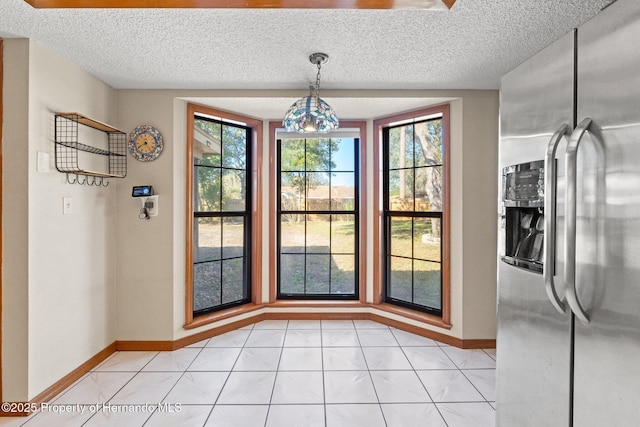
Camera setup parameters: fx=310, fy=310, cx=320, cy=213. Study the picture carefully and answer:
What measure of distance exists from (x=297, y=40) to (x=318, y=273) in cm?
236

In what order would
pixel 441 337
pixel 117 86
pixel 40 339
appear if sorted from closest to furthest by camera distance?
pixel 40 339
pixel 117 86
pixel 441 337

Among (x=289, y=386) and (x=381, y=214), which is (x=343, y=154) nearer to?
(x=381, y=214)

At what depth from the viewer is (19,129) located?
193cm

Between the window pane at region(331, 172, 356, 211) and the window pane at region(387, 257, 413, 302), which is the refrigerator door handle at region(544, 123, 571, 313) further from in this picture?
the window pane at region(331, 172, 356, 211)

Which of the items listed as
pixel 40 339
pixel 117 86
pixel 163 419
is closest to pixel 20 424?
pixel 40 339

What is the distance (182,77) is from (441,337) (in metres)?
3.20

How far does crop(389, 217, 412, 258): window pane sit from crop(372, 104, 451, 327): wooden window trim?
0.45 feet

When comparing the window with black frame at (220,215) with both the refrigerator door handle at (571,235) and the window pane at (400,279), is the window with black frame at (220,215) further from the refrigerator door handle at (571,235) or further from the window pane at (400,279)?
the refrigerator door handle at (571,235)

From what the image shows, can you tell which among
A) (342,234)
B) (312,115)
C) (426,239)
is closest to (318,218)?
(342,234)

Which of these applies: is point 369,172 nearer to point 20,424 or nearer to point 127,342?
point 127,342

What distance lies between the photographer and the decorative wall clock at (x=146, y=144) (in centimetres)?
270

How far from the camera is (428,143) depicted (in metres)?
3.11

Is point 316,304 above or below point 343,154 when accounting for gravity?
below

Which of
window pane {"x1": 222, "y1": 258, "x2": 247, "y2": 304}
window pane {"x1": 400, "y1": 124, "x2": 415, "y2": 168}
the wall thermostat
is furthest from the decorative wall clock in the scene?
window pane {"x1": 400, "y1": 124, "x2": 415, "y2": 168}
